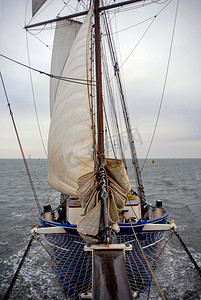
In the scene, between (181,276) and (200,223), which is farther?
(200,223)

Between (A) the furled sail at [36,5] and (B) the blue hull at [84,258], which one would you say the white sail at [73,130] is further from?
(A) the furled sail at [36,5]

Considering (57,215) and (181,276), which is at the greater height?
(57,215)

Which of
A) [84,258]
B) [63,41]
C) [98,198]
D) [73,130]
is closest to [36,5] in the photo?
[63,41]

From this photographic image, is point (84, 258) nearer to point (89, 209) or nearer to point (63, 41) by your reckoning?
point (89, 209)

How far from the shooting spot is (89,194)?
375 centimetres

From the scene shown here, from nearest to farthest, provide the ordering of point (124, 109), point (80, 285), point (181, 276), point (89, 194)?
point (89, 194) < point (80, 285) < point (181, 276) < point (124, 109)

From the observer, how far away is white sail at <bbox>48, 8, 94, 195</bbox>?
5516 millimetres

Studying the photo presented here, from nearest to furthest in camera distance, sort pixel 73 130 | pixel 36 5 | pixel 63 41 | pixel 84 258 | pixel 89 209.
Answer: pixel 89 209 < pixel 84 258 < pixel 73 130 < pixel 36 5 < pixel 63 41

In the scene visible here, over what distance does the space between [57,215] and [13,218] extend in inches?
278

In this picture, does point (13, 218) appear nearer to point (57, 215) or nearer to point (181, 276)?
point (57, 215)

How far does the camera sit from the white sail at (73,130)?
552cm

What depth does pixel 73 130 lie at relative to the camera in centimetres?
574

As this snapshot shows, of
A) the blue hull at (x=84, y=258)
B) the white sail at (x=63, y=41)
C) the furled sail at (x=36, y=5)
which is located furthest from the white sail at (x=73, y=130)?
the furled sail at (x=36, y=5)

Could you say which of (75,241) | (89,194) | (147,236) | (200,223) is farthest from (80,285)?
(200,223)
